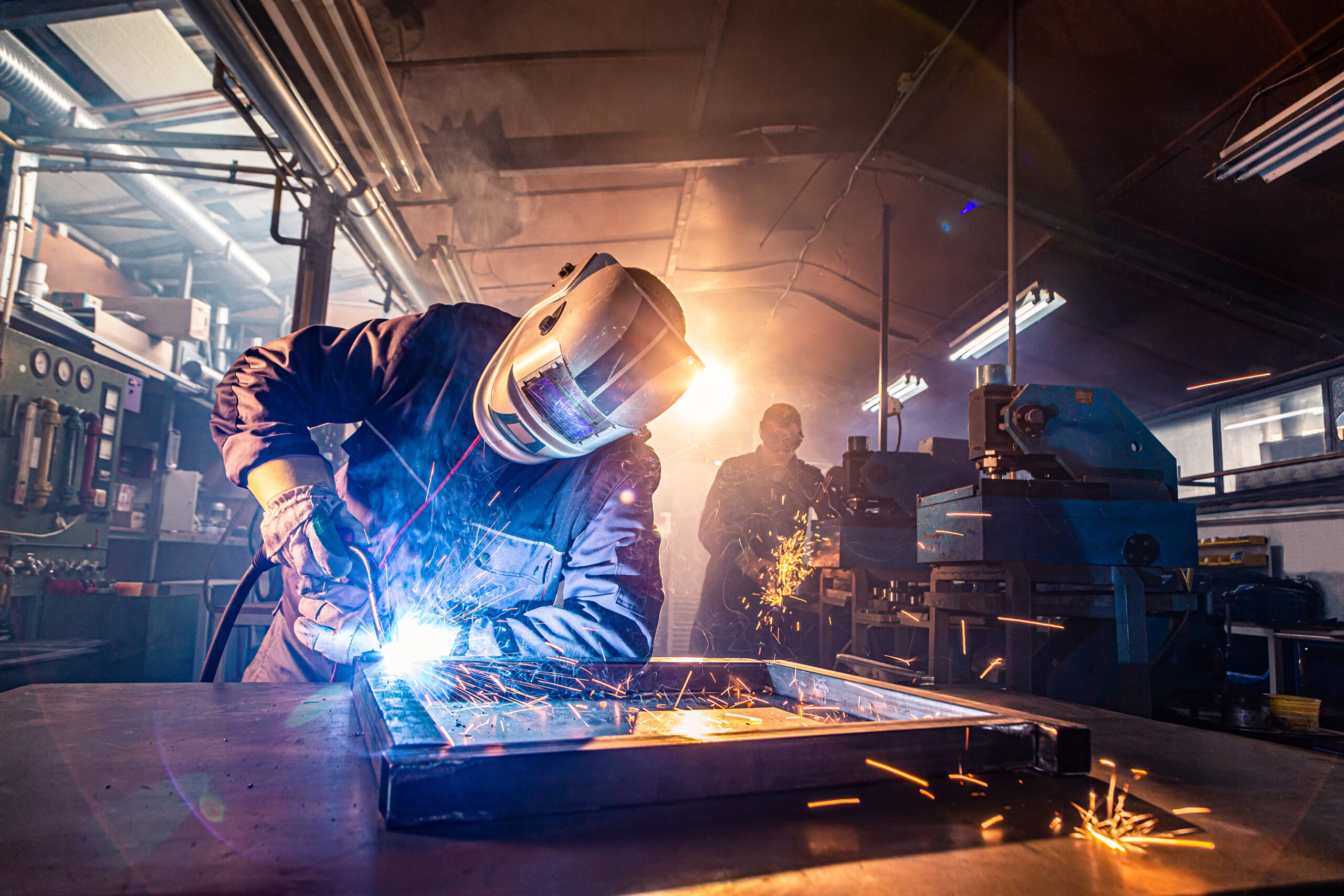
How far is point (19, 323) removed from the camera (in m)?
3.98

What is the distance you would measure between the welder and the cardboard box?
160 inches

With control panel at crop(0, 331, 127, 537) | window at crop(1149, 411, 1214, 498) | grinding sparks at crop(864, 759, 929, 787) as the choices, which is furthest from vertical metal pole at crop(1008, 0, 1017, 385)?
control panel at crop(0, 331, 127, 537)

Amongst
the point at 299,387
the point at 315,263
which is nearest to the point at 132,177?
the point at 315,263

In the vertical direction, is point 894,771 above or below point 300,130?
below

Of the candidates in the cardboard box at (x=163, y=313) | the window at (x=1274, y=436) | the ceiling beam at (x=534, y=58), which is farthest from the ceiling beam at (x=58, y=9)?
the window at (x=1274, y=436)

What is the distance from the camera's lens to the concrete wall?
3865 mm

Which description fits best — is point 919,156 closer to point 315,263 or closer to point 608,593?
point 608,593

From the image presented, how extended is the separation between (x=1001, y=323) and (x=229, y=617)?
4.01 m

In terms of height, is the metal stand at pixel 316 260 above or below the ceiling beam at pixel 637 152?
below

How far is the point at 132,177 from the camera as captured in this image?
16.1 ft

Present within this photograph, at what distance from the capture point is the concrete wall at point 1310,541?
12.7 ft

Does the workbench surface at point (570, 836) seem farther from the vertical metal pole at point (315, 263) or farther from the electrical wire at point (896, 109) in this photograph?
the vertical metal pole at point (315, 263)

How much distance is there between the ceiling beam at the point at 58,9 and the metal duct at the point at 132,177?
761 millimetres

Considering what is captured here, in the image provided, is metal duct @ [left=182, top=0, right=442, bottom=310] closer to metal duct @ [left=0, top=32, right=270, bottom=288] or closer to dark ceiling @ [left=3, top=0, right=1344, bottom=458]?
dark ceiling @ [left=3, top=0, right=1344, bottom=458]
